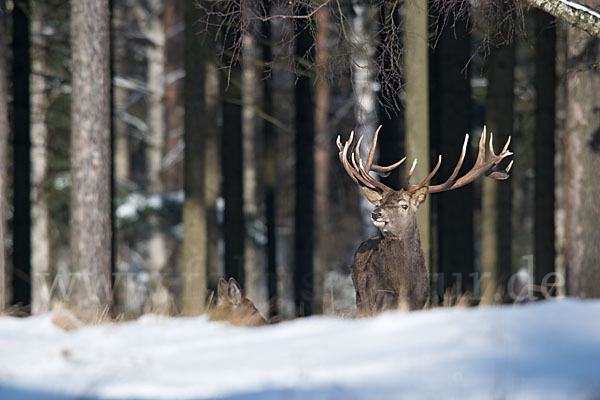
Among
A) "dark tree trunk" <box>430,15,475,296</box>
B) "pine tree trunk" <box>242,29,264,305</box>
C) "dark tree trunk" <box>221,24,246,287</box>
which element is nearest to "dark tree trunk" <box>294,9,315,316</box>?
"dark tree trunk" <box>221,24,246,287</box>

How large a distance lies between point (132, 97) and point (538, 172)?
17178mm

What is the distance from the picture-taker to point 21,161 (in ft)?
44.4

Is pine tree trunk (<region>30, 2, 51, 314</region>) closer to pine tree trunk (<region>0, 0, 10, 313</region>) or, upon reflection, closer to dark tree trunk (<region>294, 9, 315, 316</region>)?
dark tree trunk (<region>294, 9, 315, 316</region>)

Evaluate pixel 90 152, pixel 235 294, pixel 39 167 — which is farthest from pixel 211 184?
pixel 235 294

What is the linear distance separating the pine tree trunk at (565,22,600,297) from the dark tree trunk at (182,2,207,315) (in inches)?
211

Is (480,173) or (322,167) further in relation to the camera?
(322,167)

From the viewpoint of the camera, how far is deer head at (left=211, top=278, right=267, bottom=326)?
8125 mm

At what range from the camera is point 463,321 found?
18.7 feet

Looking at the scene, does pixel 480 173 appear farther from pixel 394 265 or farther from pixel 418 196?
pixel 394 265

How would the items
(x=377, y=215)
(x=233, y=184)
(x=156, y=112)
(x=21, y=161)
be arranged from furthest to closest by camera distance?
1. (x=156, y=112)
2. (x=233, y=184)
3. (x=21, y=161)
4. (x=377, y=215)

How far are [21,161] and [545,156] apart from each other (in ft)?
27.0

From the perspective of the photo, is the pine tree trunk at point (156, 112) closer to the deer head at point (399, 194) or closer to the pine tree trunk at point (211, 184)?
the pine tree trunk at point (211, 184)

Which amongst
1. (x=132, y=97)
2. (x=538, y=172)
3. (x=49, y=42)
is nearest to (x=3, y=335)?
(x=538, y=172)

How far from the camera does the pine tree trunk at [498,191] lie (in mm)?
13734
